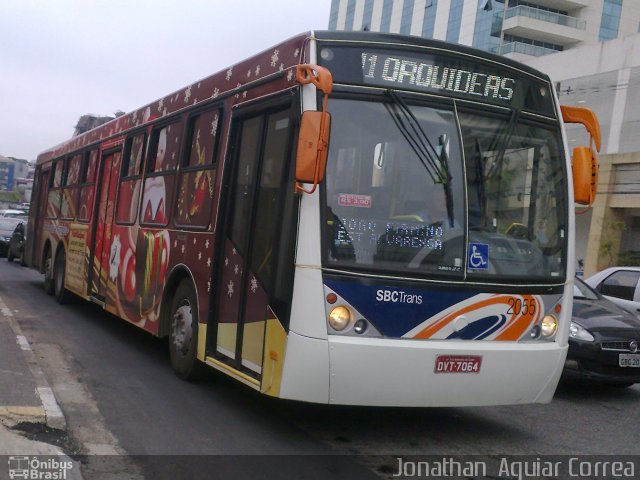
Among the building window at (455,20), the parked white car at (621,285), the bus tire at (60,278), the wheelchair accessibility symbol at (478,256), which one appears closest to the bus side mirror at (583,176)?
the wheelchair accessibility symbol at (478,256)

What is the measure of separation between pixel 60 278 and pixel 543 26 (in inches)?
1607

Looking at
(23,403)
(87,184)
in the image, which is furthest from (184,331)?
(87,184)

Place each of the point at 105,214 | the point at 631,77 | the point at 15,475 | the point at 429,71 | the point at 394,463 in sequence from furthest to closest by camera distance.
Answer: the point at 631,77
the point at 105,214
the point at 429,71
the point at 394,463
the point at 15,475

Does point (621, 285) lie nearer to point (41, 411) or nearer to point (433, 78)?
point (433, 78)

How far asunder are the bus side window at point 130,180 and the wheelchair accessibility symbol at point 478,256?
5.51 meters

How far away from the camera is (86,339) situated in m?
11.0

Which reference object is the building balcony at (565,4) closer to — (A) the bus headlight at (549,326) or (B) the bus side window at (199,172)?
(B) the bus side window at (199,172)

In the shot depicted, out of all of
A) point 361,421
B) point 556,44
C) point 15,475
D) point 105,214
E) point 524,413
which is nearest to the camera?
point 15,475

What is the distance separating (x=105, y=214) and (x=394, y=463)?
735 cm

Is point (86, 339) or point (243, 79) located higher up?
point (243, 79)

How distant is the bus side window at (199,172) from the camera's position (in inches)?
313

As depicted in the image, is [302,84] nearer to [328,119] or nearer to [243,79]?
[328,119]

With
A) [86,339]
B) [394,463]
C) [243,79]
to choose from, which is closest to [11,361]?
[86,339]

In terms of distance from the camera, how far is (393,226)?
6.01 meters
